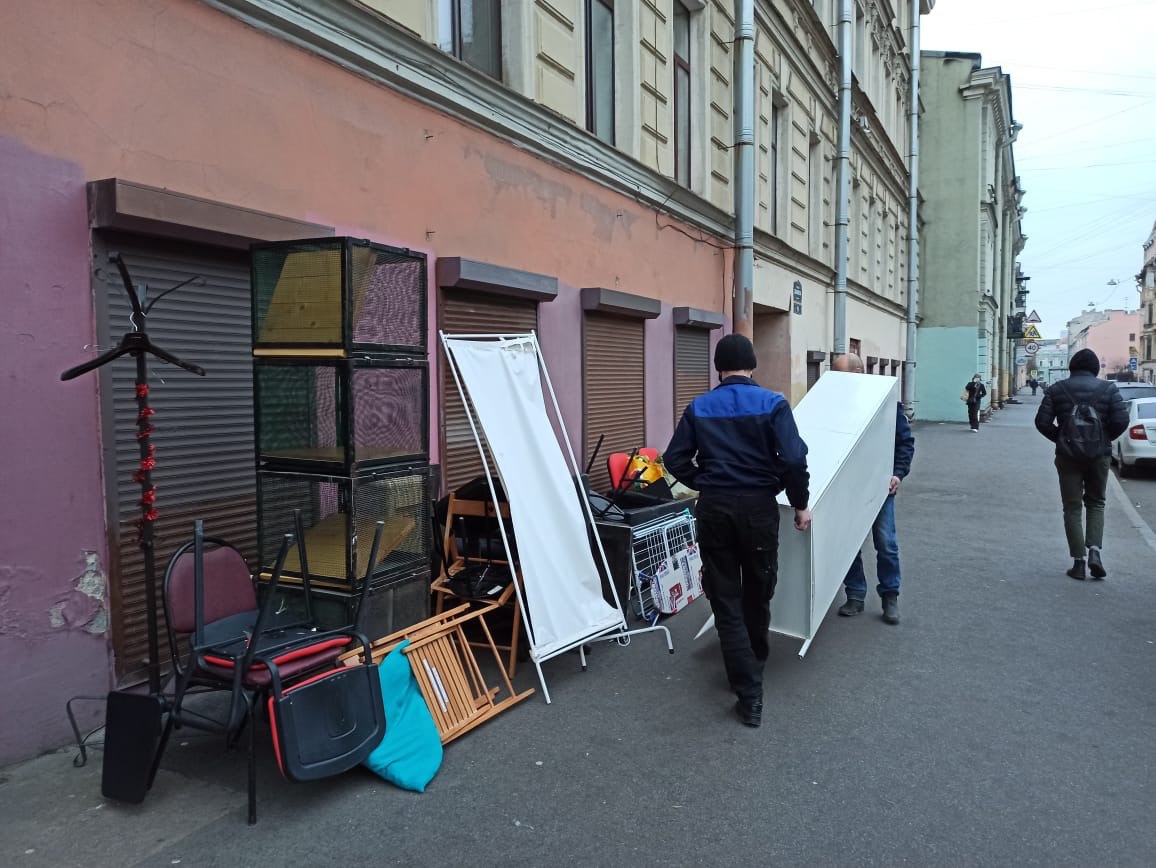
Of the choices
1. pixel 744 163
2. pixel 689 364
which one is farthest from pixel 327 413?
pixel 744 163

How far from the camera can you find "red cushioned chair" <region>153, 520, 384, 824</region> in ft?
10.8

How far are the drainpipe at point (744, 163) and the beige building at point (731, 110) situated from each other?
30 centimetres

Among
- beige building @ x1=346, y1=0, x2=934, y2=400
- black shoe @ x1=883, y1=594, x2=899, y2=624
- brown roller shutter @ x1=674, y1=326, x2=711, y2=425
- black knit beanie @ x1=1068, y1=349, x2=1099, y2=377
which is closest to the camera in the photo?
black shoe @ x1=883, y1=594, x2=899, y2=624

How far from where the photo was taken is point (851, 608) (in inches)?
234

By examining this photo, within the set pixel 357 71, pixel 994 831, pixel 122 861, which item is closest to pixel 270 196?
pixel 357 71

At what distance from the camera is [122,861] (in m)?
2.98

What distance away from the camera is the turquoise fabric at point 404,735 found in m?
3.53

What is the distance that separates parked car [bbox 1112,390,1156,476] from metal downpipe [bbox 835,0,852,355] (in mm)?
5247

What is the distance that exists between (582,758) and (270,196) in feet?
11.6

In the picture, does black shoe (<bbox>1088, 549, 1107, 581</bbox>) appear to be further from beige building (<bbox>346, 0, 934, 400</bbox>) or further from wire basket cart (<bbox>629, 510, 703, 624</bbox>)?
beige building (<bbox>346, 0, 934, 400</bbox>)

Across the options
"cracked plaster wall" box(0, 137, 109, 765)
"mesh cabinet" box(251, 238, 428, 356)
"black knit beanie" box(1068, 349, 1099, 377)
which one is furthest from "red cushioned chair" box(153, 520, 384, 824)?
"black knit beanie" box(1068, 349, 1099, 377)

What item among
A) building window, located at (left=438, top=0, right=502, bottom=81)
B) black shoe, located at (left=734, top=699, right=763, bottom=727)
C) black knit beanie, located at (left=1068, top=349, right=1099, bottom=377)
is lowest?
black shoe, located at (left=734, top=699, right=763, bottom=727)

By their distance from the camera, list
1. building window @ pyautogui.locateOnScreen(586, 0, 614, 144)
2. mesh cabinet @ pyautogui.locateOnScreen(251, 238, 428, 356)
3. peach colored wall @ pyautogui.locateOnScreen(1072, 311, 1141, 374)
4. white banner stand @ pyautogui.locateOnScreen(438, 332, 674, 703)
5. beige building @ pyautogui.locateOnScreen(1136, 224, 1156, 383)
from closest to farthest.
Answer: mesh cabinet @ pyautogui.locateOnScreen(251, 238, 428, 356)
white banner stand @ pyautogui.locateOnScreen(438, 332, 674, 703)
building window @ pyautogui.locateOnScreen(586, 0, 614, 144)
beige building @ pyautogui.locateOnScreen(1136, 224, 1156, 383)
peach colored wall @ pyautogui.locateOnScreen(1072, 311, 1141, 374)

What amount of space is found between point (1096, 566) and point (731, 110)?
7994mm
